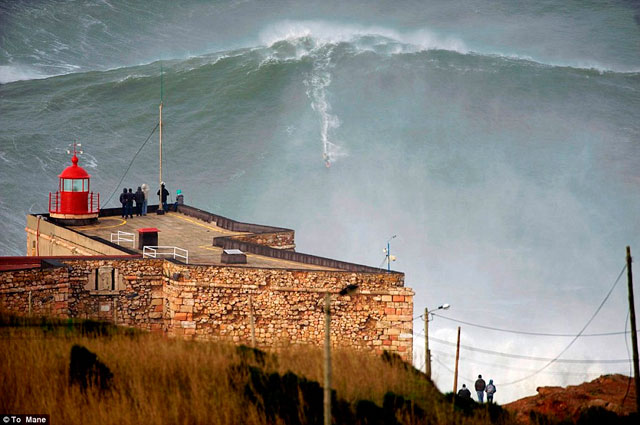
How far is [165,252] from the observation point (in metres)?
36.7

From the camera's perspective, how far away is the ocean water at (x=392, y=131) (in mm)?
76938

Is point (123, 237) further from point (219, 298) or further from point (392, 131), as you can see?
point (392, 131)

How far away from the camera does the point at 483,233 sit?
82562 millimetres

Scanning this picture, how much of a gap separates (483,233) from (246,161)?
2213 cm

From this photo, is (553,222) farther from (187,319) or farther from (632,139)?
(187,319)

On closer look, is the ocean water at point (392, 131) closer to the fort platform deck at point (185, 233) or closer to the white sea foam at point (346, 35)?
the white sea foam at point (346, 35)

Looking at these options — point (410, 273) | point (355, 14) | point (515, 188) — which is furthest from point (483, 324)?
point (355, 14)

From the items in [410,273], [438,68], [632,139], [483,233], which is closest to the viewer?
[410,273]

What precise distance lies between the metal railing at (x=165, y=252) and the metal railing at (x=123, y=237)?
1.86 metres

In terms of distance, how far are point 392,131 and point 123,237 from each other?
57.8 metres

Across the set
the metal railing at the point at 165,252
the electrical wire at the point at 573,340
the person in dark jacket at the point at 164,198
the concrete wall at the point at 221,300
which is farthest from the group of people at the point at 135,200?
the electrical wire at the point at 573,340

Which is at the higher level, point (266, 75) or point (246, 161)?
point (266, 75)

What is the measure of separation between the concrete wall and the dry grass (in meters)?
7.53

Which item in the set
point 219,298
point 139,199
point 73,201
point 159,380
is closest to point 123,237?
point 73,201
